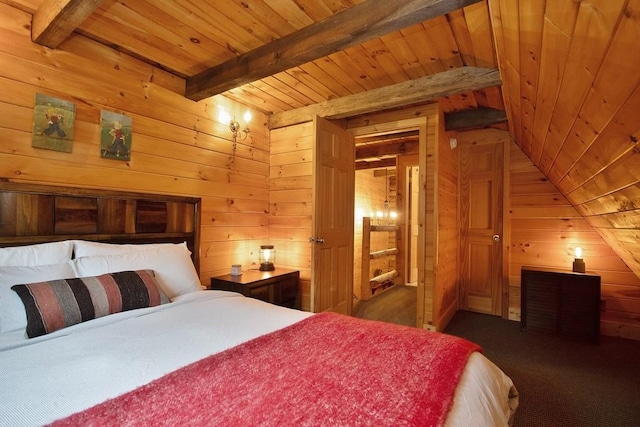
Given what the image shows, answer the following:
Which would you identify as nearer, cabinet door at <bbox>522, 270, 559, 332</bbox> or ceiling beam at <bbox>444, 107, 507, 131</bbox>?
cabinet door at <bbox>522, 270, 559, 332</bbox>

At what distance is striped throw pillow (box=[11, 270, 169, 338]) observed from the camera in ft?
4.27

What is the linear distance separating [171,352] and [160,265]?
0.90 metres

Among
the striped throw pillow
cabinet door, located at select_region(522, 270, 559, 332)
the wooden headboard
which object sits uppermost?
the wooden headboard

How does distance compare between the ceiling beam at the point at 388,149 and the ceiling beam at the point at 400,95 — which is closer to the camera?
the ceiling beam at the point at 400,95

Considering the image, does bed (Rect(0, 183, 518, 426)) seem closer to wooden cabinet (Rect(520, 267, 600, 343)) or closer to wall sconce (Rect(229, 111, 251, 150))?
wall sconce (Rect(229, 111, 251, 150))

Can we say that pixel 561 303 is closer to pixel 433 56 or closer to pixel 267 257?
pixel 433 56

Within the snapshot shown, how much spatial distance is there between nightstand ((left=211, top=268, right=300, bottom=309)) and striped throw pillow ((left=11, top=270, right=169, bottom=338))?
84 cm

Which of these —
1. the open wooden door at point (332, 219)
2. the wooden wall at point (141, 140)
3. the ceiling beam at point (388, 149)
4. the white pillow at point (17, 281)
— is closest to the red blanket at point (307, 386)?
the white pillow at point (17, 281)

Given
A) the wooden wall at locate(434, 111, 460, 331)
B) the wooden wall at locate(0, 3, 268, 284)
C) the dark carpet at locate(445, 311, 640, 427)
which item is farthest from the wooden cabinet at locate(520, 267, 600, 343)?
the wooden wall at locate(0, 3, 268, 284)

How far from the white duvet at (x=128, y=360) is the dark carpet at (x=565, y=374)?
0.91 metres

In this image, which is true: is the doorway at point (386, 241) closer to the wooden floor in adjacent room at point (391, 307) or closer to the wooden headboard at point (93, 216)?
the wooden floor in adjacent room at point (391, 307)

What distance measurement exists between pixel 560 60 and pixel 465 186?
9.35ft

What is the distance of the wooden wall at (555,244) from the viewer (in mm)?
→ 3027

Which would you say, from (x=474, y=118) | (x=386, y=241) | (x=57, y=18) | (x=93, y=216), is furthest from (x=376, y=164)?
(x=57, y=18)
